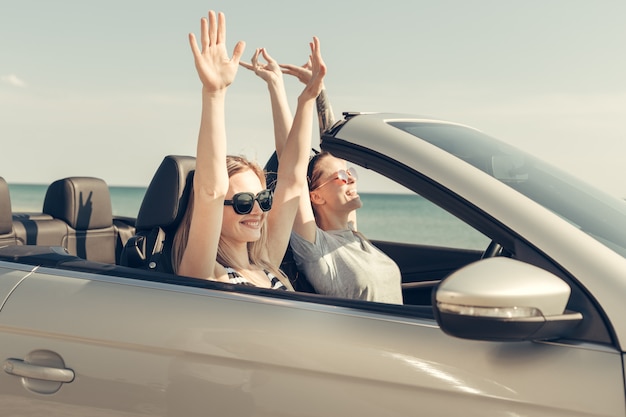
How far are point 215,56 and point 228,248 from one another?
723mm

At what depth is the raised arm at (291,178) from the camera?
295 cm

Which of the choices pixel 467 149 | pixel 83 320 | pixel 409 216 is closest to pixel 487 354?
pixel 467 149

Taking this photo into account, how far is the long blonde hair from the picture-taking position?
2719mm

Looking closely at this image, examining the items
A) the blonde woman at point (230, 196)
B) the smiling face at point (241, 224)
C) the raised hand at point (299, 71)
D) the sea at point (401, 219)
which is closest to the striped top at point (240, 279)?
the blonde woman at point (230, 196)

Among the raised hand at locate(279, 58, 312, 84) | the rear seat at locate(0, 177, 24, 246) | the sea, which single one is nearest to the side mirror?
the raised hand at locate(279, 58, 312, 84)

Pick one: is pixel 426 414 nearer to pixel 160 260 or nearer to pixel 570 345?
pixel 570 345

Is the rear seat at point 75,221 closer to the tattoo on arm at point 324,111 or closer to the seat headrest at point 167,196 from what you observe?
the seat headrest at point 167,196

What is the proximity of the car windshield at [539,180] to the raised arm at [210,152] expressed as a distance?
1.92ft

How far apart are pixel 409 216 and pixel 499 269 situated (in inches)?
1708

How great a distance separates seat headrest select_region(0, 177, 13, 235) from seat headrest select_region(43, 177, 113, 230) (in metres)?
0.53

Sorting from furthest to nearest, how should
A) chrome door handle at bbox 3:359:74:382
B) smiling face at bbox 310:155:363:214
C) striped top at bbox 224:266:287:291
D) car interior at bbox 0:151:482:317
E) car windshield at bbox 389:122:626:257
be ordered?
smiling face at bbox 310:155:363:214 < car interior at bbox 0:151:482:317 < striped top at bbox 224:266:287:291 < chrome door handle at bbox 3:359:74:382 < car windshield at bbox 389:122:626:257

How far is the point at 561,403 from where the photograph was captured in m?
1.61

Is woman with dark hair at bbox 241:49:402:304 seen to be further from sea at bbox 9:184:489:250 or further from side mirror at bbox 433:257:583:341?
sea at bbox 9:184:489:250

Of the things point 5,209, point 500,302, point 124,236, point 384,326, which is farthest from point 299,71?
point 500,302
